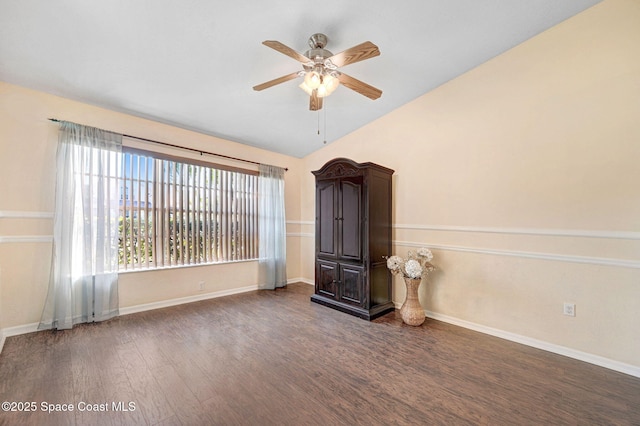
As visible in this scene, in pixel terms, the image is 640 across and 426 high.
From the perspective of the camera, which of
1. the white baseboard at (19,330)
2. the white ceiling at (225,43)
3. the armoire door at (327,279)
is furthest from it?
the armoire door at (327,279)

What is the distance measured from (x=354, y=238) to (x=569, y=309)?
226cm

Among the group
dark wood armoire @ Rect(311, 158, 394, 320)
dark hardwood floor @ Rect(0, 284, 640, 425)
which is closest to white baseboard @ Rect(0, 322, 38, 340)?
dark hardwood floor @ Rect(0, 284, 640, 425)

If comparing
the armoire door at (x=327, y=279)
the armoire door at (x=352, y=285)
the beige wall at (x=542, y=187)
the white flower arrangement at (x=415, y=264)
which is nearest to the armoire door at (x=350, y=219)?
Result: the armoire door at (x=352, y=285)

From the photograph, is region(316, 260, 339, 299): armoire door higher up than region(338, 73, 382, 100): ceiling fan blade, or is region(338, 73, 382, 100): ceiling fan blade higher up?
region(338, 73, 382, 100): ceiling fan blade

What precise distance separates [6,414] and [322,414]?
2.01 metres

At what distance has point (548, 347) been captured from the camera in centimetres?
254

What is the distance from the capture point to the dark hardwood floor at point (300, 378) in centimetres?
169

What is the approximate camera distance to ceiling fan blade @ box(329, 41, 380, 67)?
6.19 feet

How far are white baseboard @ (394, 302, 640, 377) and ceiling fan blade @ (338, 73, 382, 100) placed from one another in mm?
2792

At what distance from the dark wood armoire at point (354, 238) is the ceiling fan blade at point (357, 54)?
1.53m

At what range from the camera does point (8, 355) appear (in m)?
2.33

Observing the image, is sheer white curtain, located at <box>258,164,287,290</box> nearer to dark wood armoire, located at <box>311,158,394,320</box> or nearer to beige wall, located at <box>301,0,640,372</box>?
dark wood armoire, located at <box>311,158,394,320</box>

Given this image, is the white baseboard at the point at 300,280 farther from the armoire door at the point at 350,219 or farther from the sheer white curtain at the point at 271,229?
the armoire door at the point at 350,219

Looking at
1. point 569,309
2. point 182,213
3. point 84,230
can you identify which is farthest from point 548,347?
point 84,230
